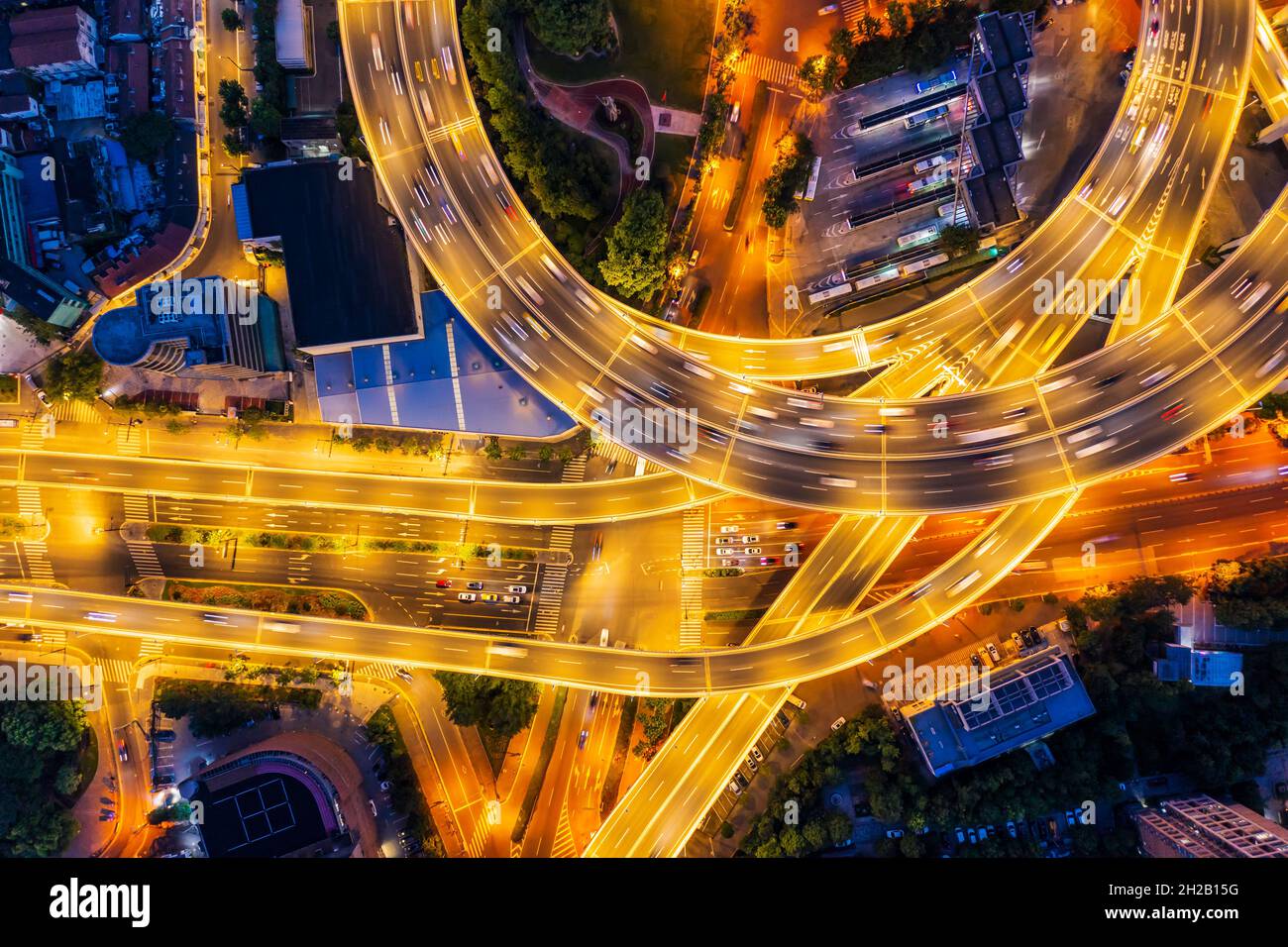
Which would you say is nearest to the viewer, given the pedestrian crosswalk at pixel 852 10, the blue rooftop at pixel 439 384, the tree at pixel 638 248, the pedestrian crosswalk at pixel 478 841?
the tree at pixel 638 248

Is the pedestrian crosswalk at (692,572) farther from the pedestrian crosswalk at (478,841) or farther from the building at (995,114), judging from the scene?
the building at (995,114)

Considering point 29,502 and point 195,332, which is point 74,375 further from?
point 195,332

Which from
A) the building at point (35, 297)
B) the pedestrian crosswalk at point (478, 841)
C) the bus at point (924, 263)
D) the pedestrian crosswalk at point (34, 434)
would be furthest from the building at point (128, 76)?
the pedestrian crosswalk at point (478, 841)

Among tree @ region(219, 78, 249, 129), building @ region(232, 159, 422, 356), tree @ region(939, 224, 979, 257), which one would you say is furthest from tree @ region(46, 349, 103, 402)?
tree @ region(939, 224, 979, 257)

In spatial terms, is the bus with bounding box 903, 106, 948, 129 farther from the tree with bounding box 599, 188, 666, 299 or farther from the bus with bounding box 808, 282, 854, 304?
the tree with bounding box 599, 188, 666, 299

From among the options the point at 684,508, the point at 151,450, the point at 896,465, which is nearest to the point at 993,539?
the point at 896,465
